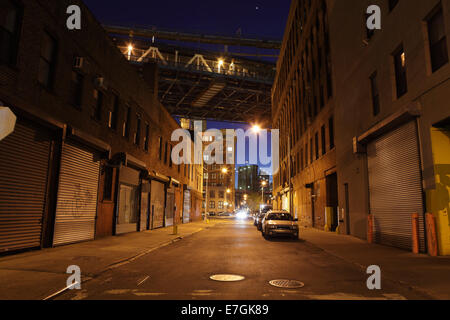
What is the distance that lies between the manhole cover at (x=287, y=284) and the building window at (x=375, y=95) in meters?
12.4

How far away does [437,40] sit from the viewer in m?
11.7

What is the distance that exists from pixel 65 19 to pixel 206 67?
32.1 meters

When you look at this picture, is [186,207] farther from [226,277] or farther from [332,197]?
[226,277]

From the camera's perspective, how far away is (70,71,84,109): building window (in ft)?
47.5

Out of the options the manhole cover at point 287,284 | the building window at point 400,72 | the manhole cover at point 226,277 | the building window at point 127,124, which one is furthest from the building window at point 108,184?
the building window at point 400,72

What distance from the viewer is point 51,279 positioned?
23.8ft

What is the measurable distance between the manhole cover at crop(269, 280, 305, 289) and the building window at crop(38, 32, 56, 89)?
1080 cm

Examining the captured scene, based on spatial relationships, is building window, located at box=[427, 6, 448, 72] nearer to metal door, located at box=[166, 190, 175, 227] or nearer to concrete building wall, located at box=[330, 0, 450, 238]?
concrete building wall, located at box=[330, 0, 450, 238]

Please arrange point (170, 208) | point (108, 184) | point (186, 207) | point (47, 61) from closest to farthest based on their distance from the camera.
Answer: point (47, 61), point (108, 184), point (170, 208), point (186, 207)

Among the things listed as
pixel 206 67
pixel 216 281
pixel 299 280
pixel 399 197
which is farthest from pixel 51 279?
pixel 206 67

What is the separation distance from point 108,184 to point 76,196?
4.03 m

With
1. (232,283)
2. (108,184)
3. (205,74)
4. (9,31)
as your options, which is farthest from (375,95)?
(205,74)

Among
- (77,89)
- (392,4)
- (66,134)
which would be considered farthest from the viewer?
A: (77,89)

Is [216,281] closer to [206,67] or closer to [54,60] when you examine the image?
[54,60]
